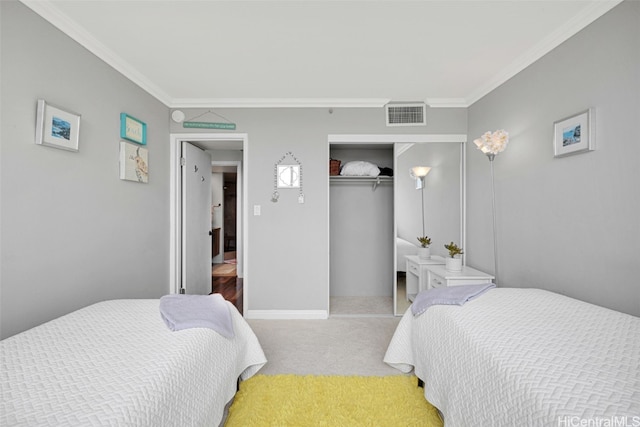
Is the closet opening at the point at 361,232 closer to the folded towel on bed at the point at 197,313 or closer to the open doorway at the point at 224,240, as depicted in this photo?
the open doorway at the point at 224,240

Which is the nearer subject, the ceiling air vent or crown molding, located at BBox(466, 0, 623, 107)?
crown molding, located at BBox(466, 0, 623, 107)

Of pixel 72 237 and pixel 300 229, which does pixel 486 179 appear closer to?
pixel 300 229

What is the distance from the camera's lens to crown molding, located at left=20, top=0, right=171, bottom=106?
1605mm

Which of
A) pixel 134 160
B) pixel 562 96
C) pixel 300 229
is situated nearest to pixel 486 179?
pixel 562 96

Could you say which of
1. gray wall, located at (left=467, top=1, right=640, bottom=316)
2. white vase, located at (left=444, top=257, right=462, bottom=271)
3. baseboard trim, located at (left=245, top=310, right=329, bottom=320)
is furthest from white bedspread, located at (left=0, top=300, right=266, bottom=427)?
gray wall, located at (left=467, top=1, right=640, bottom=316)

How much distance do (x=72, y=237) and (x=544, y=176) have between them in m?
3.36

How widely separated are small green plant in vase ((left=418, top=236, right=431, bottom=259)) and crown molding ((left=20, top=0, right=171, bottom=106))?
126 inches

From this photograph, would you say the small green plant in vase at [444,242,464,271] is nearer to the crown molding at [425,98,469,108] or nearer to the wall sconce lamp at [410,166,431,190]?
the wall sconce lamp at [410,166,431,190]

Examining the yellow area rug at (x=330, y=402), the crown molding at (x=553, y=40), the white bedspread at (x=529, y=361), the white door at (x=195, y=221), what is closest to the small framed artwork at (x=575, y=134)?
the crown molding at (x=553, y=40)

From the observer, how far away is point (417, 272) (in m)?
2.98

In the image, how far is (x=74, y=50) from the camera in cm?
184

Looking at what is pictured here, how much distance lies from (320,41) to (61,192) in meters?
2.02

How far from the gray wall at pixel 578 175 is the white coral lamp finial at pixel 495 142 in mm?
118

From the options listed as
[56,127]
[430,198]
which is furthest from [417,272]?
[56,127]
